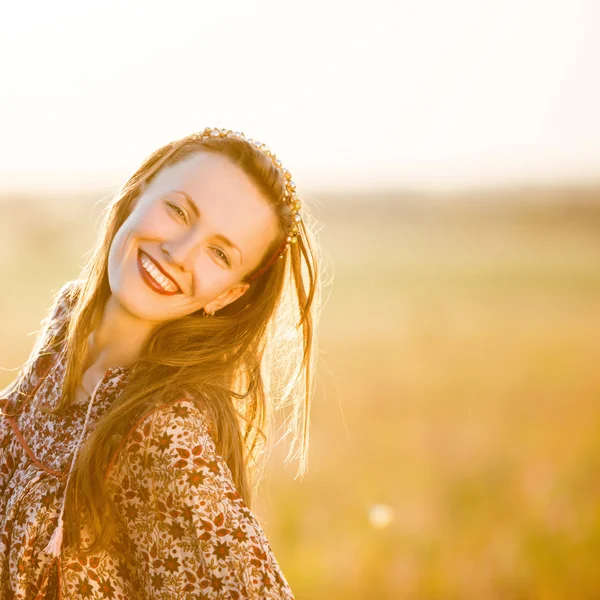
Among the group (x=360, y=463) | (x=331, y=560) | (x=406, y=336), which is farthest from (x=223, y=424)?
(x=406, y=336)

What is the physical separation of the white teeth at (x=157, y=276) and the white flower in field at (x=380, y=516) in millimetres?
4145

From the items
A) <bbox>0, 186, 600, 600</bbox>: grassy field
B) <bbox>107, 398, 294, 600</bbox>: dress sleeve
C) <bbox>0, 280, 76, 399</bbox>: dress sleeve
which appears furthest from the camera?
<bbox>0, 186, 600, 600</bbox>: grassy field

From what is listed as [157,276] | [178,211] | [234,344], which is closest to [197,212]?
[178,211]

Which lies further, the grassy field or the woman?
the grassy field

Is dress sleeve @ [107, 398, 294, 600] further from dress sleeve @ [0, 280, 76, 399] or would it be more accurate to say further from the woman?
dress sleeve @ [0, 280, 76, 399]

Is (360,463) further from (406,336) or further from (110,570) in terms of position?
(110,570)

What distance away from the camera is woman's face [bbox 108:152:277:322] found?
2406 mm

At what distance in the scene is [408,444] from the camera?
7906 mm

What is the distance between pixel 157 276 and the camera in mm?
2406

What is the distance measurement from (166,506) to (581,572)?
14.7 ft

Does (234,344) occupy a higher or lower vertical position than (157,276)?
lower

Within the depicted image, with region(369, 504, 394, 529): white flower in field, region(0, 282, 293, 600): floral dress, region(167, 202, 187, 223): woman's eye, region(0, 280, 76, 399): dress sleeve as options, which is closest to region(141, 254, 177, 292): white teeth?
region(167, 202, 187, 223): woman's eye

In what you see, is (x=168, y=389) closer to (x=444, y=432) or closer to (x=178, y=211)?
(x=178, y=211)

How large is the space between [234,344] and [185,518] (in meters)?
0.61
